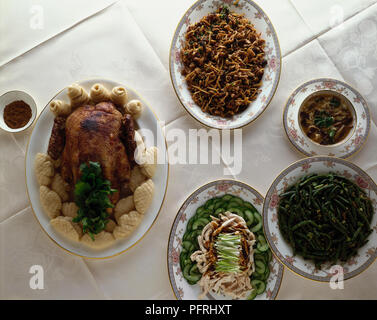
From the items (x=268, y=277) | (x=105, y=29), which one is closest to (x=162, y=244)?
(x=268, y=277)

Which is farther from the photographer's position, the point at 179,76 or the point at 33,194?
the point at 179,76

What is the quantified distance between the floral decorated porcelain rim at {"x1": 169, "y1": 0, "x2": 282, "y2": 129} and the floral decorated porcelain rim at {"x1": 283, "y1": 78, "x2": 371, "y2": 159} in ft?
0.57

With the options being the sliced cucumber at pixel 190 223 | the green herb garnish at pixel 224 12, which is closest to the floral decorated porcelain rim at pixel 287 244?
the sliced cucumber at pixel 190 223

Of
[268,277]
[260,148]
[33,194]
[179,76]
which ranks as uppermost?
[179,76]

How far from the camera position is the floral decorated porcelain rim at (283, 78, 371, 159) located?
6.87 ft

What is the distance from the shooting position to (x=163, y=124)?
7.27 feet

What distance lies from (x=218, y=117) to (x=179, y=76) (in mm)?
351

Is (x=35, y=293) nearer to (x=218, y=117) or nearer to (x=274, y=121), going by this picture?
(x=218, y=117)

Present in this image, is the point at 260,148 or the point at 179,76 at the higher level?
the point at 179,76

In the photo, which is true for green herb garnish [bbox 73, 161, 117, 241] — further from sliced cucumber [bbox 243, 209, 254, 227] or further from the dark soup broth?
the dark soup broth

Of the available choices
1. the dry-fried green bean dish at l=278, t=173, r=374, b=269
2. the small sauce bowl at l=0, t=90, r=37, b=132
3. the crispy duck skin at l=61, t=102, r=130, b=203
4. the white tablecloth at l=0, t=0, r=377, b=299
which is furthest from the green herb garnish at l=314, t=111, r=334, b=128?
the small sauce bowl at l=0, t=90, r=37, b=132

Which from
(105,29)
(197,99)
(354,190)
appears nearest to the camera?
(354,190)

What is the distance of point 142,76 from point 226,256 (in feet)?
4.08

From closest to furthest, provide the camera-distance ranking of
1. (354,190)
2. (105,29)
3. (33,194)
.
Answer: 1. (354,190)
2. (33,194)
3. (105,29)
